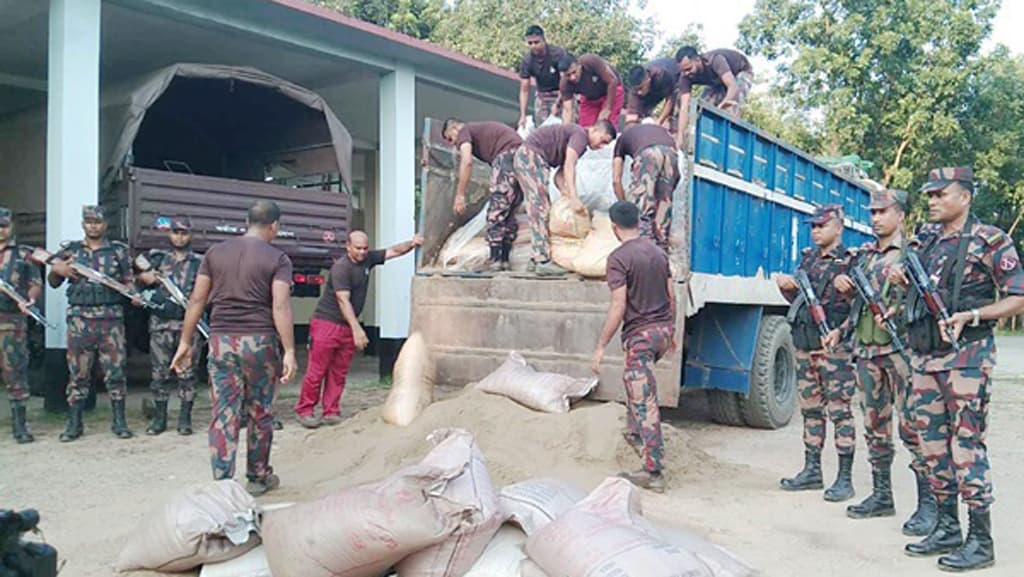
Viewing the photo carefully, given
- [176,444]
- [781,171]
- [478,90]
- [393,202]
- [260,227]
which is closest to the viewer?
[260,227]

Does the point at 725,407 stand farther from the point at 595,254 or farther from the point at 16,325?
the point at 16,325

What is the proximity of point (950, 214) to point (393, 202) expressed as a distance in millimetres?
6054

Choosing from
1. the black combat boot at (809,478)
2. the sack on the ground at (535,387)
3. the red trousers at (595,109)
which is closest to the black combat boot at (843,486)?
the black combat boot at (809,478)

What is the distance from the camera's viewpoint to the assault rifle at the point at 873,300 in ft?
12.1

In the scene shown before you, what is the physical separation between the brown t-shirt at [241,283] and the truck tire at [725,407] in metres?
3.60

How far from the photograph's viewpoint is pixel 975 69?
51.6ft

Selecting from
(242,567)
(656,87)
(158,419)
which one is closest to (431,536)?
(242,567)

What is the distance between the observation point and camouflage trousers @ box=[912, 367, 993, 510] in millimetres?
3152

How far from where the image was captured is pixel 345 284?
5.96 m

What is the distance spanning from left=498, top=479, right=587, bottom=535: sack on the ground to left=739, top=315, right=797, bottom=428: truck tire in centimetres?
318

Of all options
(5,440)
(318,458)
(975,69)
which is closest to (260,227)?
(318,458)

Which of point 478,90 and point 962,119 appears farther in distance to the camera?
point 962,119

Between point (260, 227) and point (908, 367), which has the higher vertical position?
point (260, 227)

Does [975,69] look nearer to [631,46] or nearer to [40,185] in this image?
[631,46]
